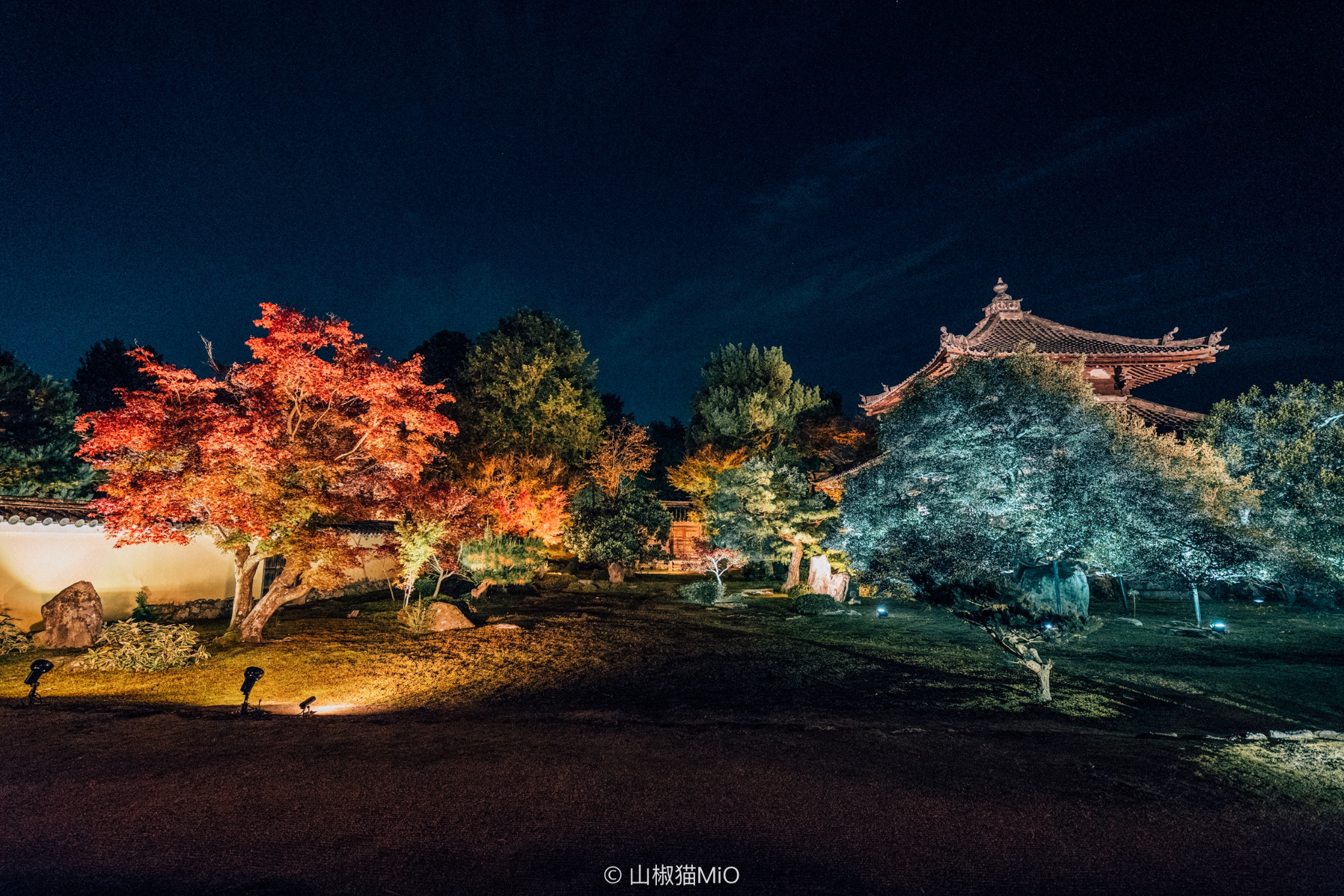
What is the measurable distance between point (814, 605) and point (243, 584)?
13.6 m

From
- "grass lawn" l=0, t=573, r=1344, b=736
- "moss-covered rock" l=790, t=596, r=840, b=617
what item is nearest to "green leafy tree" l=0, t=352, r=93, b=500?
"grass lawn" l=0, t=573, r=1344, b=736

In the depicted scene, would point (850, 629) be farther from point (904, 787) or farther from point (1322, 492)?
point (1322, 492)

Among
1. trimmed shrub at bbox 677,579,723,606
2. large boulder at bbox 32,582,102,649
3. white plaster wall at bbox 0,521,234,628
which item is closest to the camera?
large boulder at bbox 32,582,102,649

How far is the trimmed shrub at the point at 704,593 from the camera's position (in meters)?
17.4

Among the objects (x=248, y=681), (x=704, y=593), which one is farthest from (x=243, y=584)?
(x=704, y=593)

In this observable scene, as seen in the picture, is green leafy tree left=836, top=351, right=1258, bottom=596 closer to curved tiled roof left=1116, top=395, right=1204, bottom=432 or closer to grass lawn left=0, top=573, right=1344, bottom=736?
grass lawn left=0, top=573, right=1344, bottom=736

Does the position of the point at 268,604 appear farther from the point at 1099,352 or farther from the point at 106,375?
the point at 106,375

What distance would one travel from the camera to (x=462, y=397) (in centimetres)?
2494

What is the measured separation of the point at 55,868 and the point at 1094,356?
21077 mm

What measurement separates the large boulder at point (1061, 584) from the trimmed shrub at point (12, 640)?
18.4 meters

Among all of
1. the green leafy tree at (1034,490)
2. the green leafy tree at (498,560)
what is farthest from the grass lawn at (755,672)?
the green leafy tree at (498,560)

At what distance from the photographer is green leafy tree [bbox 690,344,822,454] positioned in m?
23.3

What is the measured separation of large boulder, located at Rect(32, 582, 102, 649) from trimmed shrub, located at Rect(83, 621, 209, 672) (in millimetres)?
506

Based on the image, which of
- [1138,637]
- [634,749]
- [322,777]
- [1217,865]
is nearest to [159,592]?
[322,777]
